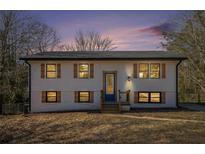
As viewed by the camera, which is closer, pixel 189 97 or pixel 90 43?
pixel 189 97

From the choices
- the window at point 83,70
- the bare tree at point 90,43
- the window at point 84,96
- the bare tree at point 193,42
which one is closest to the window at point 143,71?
the window at point 83,70

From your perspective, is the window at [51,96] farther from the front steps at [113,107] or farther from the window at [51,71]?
the front steps at [113,107]

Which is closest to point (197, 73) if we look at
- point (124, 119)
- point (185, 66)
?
point (185, 66)

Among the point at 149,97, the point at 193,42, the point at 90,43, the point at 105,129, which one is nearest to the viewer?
the point at 105,129

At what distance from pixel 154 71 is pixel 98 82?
4.64 meters

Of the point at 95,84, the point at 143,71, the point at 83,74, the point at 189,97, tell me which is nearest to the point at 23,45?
the point at 83,74

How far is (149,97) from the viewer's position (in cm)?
1872

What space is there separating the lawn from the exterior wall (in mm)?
2868

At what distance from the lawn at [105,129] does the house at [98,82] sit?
9.65 feet

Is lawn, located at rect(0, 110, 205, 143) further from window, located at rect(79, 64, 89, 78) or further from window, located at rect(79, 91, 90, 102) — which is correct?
window, located at rect(79, 64, 89, 78)

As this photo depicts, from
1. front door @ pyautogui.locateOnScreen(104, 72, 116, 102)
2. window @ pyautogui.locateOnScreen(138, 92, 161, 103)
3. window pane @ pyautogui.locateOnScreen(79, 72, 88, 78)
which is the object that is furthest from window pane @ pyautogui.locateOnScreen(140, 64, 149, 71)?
window pane @ pyautogui.locateOnScreen(79, 72, 88, 78)

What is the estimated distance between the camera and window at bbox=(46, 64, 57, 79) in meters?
18.7

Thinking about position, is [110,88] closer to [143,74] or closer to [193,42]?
[143,74]
